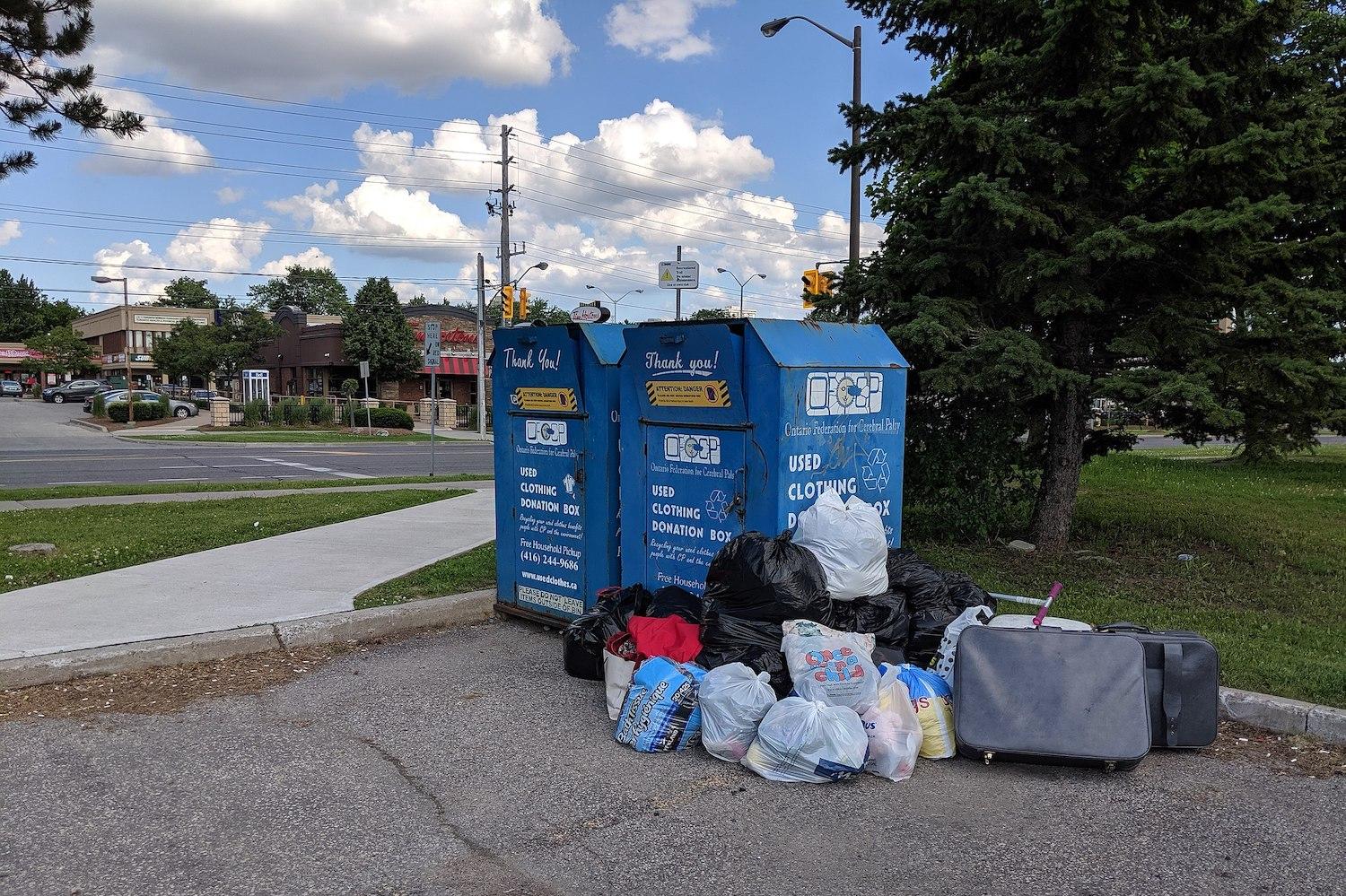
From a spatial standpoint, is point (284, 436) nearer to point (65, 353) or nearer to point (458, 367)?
point (458, 367)

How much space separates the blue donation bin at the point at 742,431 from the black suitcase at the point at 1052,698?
1.41 metres

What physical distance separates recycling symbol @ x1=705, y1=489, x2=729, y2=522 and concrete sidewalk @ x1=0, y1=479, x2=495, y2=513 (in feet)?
31.4

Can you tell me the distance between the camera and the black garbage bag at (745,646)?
15.5 feet

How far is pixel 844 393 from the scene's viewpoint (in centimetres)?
575

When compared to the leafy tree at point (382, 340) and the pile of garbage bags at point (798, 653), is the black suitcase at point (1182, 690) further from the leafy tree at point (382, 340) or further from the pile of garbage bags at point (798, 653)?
the leafy tree at point (382, 340)

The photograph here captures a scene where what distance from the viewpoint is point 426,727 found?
4844 millimetres

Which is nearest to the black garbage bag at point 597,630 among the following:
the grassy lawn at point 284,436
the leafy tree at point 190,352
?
the grassy lawn at point 284,436

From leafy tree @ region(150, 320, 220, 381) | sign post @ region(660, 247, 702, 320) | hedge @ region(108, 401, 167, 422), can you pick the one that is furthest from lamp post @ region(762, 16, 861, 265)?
leafy tree @ region(150, 320, 220, 381)

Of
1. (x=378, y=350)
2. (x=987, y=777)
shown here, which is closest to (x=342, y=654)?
(x=987, y=777)

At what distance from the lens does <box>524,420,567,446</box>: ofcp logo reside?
648cm

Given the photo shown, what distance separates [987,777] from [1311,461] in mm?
20528

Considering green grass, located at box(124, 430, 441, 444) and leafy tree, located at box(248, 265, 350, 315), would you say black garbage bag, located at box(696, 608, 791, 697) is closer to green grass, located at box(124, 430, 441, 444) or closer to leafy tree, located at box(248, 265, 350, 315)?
green grass, located at box(124, 430, 441, 444)

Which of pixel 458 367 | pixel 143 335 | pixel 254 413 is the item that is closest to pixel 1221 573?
pixel 254 413

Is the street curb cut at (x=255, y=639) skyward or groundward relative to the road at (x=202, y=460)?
skyward
